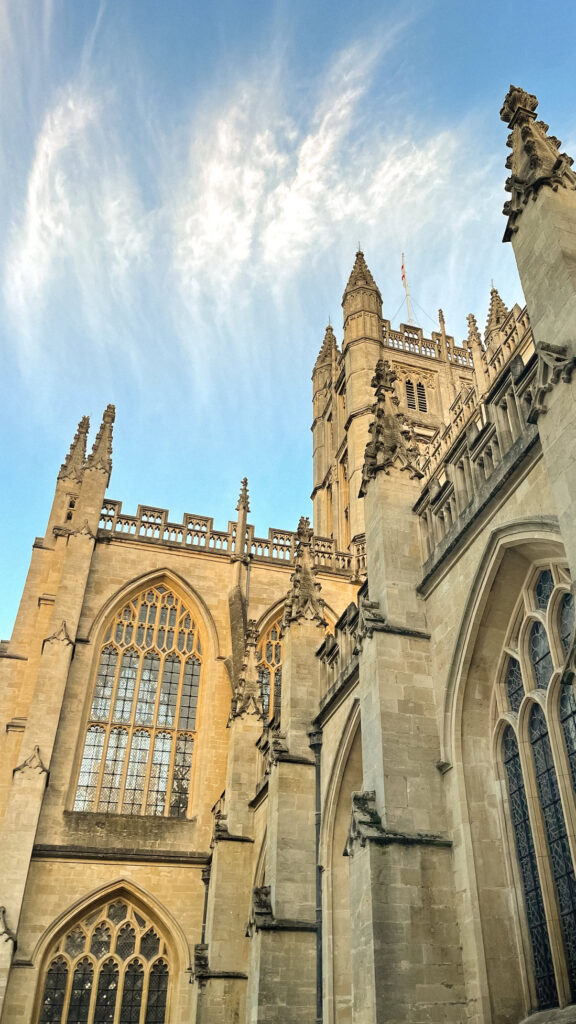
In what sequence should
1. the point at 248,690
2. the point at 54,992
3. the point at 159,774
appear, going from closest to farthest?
the point at 54,992 < the point at 248,690 < the point at 159,774

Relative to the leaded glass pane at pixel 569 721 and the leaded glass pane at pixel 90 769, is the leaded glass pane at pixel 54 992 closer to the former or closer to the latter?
the leaded glass pane at pixel 90 769

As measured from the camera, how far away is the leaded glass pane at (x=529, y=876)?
789 centimetres

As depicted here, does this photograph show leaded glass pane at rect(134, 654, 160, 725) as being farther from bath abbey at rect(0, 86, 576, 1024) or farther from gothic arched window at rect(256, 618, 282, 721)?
gothic arched window at rect(256, 618, 282, 721)

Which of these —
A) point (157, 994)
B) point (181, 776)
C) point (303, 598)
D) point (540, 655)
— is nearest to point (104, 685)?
point (181, 776)

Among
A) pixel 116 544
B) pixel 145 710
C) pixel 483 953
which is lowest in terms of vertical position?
pixel 483 953

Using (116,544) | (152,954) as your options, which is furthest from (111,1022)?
(116,544)

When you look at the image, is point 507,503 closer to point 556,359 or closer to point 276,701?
point 556,359

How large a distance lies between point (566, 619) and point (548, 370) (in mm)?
2507

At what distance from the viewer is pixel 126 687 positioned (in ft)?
75.9

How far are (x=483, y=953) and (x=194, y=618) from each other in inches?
690

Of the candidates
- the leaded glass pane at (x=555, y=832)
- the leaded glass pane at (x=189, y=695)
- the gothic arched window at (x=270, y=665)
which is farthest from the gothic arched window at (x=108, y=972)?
the leaded glass pane at (x=555, y=832)

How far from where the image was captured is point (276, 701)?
79.8 ft

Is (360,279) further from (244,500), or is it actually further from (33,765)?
(33,765)

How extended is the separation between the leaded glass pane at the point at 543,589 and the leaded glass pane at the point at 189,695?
52.7ft
